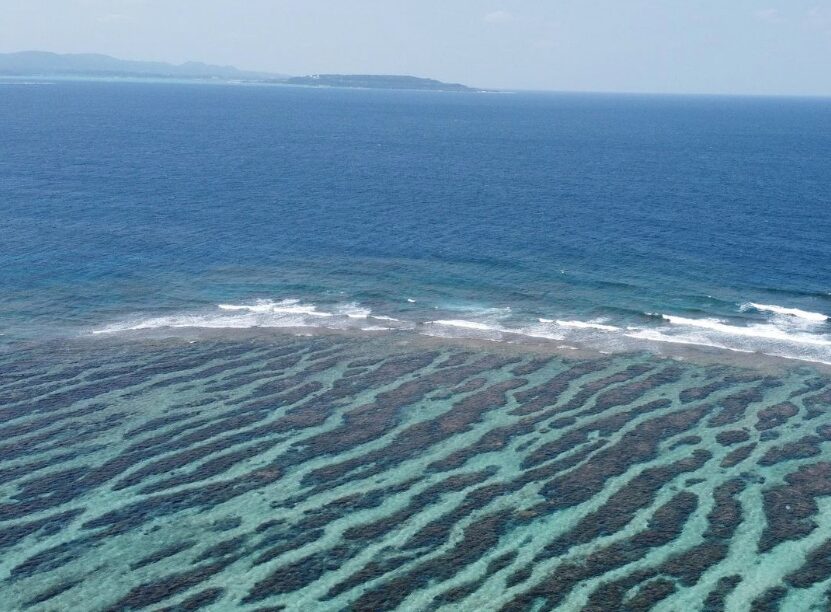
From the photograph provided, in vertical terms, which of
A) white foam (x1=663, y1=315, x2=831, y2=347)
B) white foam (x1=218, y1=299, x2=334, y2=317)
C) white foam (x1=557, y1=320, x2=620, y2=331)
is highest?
white foam (x1=663, y1=315, x2=831, y2=347)

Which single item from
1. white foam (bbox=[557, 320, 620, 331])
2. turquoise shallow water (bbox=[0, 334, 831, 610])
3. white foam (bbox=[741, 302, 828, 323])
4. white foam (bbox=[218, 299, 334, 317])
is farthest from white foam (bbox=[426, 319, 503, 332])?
white foam (bbox=[741, 302, 828, 323])

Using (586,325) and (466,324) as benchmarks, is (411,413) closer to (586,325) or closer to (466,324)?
(466,324)

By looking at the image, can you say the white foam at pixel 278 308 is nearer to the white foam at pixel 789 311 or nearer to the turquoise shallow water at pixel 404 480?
the turquoise shallow water at pixel 404 480

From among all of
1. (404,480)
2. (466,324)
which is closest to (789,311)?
(466,324)

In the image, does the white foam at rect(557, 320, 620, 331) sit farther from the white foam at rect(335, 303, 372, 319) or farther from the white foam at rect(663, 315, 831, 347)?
the white foam at rect(335, 303, 372, 319)

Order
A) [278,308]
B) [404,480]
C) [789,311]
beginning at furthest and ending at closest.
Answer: [789,311] → [278,308] → [404,480]

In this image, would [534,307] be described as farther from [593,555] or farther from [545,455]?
[593,555]
